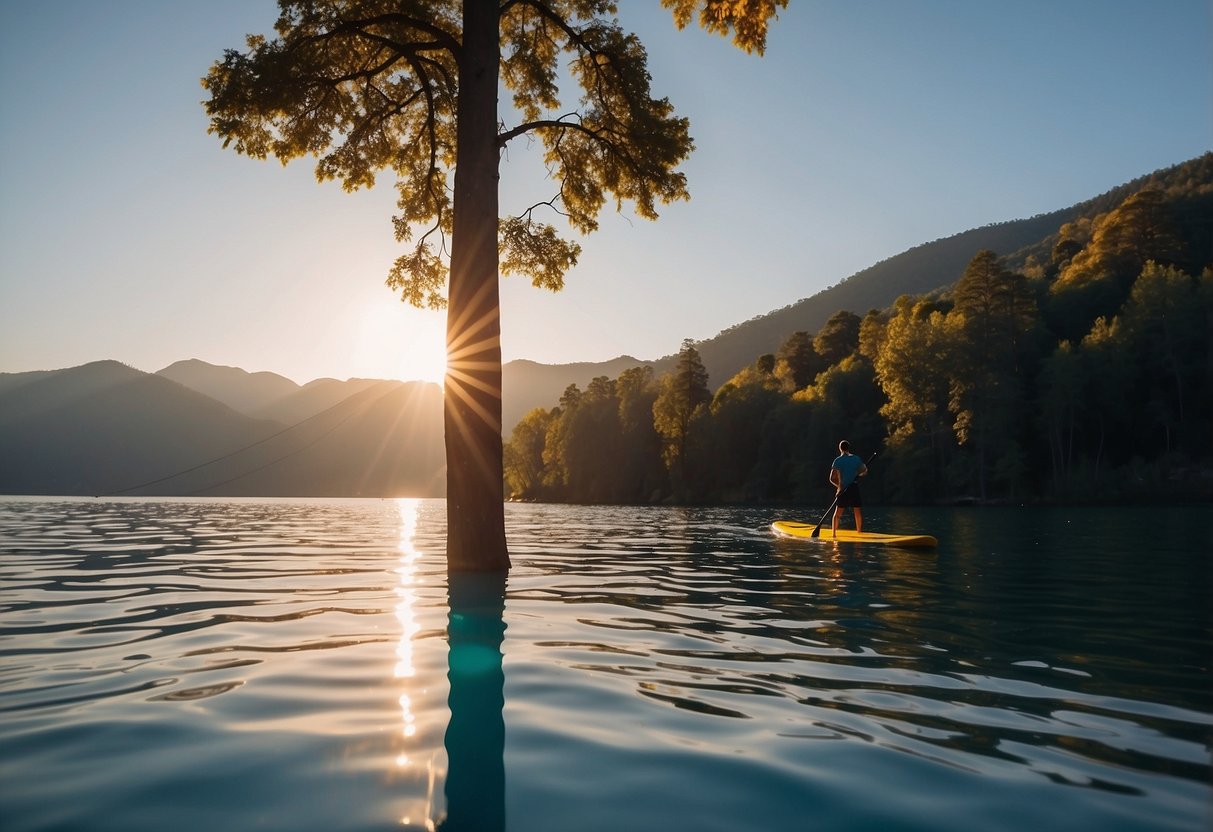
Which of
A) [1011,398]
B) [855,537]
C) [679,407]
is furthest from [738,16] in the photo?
[679,407]

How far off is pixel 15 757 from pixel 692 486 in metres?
77.9

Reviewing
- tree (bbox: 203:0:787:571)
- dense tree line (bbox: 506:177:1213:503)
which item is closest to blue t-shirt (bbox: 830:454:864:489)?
tree (bbox: 203:0:787:571)

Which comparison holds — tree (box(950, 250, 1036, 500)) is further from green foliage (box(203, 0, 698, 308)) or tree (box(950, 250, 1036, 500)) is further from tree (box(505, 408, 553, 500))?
tree (box(505, 408, 553, 500))

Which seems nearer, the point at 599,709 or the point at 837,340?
the point at 599,709

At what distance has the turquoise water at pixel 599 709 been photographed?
237 cm

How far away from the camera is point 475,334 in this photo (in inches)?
377

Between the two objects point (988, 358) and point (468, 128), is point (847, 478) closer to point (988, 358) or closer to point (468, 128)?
point (468, 128)

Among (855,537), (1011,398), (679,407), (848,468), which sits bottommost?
(855,537)

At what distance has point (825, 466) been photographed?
6512 cm

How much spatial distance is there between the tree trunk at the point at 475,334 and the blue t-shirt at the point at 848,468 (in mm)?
10261

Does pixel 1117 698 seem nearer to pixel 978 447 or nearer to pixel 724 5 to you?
pixel 724 5

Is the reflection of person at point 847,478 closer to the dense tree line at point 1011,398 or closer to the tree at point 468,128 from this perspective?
the tree at point 468,128

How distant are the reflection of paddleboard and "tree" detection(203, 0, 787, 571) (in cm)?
739

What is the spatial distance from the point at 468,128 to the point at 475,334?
2.67 meters
